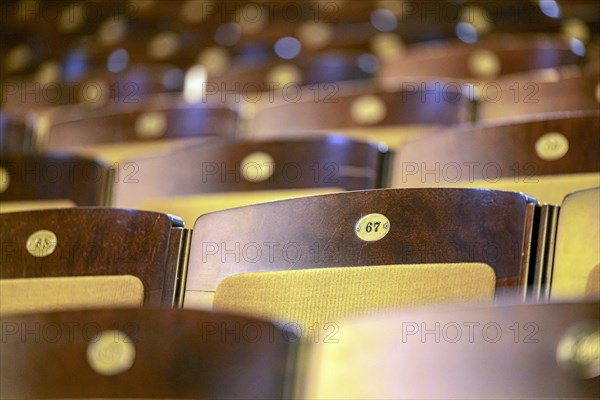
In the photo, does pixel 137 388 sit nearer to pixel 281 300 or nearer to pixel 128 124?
pixel 281 300

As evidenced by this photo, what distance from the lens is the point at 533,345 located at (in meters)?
0.19

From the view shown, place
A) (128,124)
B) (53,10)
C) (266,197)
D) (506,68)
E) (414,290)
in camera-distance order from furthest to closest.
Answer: (53,10) < (506,68) < (128,124) < (266,197) < (414,290)

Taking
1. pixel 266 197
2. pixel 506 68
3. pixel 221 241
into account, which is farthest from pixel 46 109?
pixel 221 241

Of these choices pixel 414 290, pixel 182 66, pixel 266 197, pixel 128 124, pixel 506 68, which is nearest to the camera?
pixel 414 290

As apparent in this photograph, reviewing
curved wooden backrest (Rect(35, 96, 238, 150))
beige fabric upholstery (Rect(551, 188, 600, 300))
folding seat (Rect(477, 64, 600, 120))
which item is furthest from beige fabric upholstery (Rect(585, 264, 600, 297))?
curved wooden backrest (Rect(35, 96, 238, 150))

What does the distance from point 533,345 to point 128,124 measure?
1.67 ft

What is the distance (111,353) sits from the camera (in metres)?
0.23

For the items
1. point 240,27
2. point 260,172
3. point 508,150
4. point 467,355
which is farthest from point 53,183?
point 240,27

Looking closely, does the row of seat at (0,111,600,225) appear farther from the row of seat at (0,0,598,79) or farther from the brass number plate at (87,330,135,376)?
the row of seat at (0,0,598,79)

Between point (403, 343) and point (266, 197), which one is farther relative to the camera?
point (266, 197)

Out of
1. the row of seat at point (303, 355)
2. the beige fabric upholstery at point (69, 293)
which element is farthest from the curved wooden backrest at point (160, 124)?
the row of seat at point (303, 355)

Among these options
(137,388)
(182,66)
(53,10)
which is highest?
(53,10)

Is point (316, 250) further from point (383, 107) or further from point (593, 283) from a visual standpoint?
point (383, 107)

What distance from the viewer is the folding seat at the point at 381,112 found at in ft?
1.93
